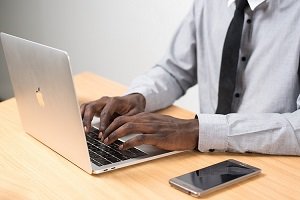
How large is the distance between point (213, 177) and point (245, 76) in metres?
0.53

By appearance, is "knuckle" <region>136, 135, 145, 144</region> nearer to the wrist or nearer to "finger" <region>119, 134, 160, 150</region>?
"finger" <region>119, 134, 160, 150</region>

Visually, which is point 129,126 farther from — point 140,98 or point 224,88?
point 224,88

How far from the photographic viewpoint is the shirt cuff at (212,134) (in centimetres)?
127

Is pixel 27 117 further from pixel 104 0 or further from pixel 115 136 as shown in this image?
pixel 104 0

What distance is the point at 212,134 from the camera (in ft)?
4.17

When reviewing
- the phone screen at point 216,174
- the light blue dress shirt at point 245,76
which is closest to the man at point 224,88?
the light blue dress shirt at point 245,76

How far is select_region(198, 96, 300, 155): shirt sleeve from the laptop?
113 mm

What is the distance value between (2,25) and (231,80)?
2628mm

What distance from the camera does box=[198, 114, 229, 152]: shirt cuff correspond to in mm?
1266

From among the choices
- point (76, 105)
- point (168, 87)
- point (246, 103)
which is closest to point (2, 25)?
point (168, 87)

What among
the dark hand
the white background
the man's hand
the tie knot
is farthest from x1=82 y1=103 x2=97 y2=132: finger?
the white background

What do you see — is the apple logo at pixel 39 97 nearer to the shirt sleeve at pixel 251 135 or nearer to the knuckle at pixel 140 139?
the knuckle at pixel 140 139

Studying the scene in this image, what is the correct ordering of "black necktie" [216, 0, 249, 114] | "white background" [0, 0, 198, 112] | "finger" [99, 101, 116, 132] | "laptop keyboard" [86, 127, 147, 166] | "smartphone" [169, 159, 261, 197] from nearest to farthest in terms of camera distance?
"smartphone" [169, 159, 261, 197] < "laptop keyboard" [86, 127, 147, 166] < "finger" [99, 101, 116, 132] < "black necktie" [216, 0, 249, 114] < "white background" [0, 0, 198, 112]

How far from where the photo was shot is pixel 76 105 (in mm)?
1054
